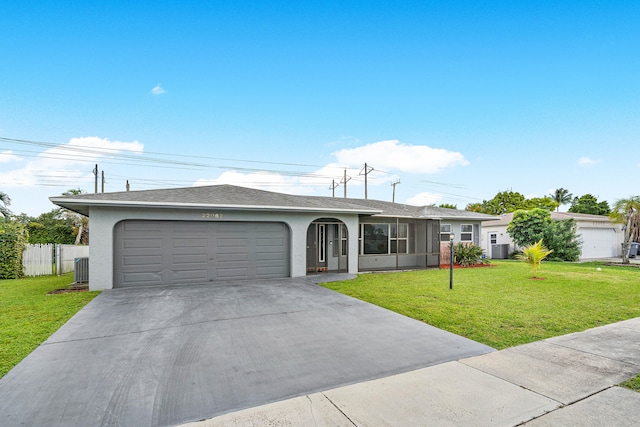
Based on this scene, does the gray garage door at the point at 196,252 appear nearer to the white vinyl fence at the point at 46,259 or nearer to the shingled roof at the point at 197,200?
the shingled roof at the point at 197,200

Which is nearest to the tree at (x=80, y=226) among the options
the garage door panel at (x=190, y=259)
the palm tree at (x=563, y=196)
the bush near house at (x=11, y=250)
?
the bush near house at (x=11, y=250)

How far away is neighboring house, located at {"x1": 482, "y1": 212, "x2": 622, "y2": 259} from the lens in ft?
67.1

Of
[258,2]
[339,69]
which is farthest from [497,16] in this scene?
[258,2]

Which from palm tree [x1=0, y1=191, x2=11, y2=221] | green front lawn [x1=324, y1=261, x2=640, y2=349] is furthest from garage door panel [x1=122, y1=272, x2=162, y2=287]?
palm tree [x1=0, y1=191, x2=11, y2=221]

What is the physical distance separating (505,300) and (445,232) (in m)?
8.18

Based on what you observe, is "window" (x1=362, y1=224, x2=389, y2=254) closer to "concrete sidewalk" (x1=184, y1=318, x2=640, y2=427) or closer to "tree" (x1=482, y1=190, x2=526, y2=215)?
"concrete sidewalk" (x1=184, y1=318, x2=640, y2=427)

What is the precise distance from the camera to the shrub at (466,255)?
577 inches

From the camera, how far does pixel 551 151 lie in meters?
19.5

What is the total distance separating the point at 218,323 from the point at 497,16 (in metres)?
14.5

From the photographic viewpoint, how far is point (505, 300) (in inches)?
292

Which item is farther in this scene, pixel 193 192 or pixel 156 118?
pixel 156 118

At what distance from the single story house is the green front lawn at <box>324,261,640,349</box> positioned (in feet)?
7.32

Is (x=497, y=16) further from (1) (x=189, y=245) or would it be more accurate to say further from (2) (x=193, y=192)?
(1) (x=189, y=245)

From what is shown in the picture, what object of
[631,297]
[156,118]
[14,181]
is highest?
[156,118]
